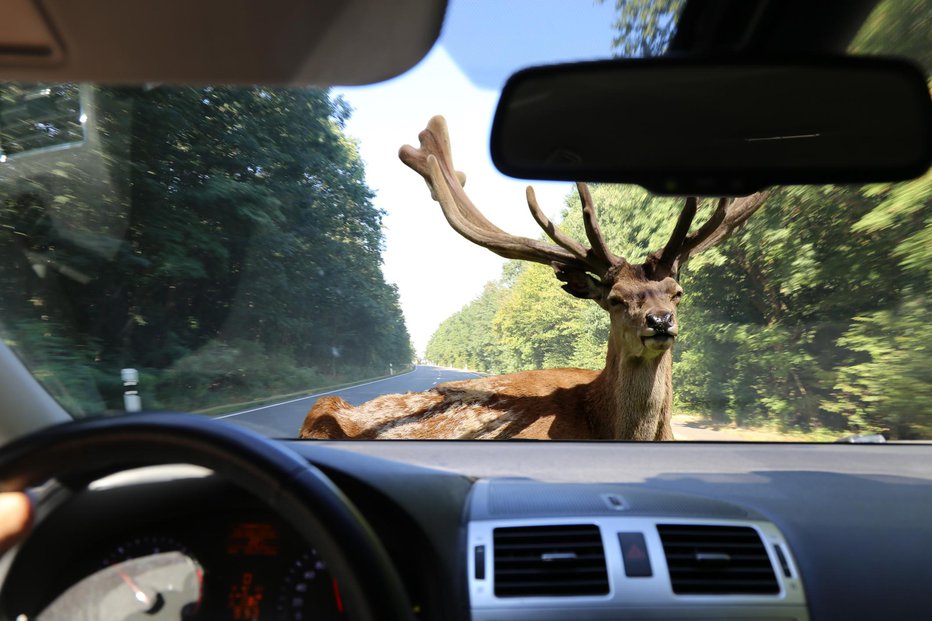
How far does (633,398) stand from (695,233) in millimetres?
1113

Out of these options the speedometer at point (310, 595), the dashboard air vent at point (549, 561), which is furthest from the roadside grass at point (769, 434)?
the speedometer at point (310, 595)

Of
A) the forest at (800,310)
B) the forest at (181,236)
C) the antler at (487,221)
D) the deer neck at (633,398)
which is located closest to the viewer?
the forest at (181,236)

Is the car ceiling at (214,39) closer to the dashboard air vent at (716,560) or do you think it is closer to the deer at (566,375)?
the deer at (566,375)

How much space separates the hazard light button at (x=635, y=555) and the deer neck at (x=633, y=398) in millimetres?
1912

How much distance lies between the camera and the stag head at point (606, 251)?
338 centimetres

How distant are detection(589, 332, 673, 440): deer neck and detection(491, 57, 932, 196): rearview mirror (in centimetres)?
220

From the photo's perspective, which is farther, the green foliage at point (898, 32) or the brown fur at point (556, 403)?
the brown fur at point (556, 403)

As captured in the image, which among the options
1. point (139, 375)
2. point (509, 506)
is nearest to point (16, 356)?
point (139, 375)

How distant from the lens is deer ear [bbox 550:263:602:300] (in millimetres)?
3859

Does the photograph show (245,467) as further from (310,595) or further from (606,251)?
(606,251)

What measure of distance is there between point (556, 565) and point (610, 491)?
0.45 metres

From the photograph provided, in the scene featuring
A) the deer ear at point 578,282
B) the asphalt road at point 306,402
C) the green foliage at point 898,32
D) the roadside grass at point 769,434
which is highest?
the green foliage at point 898,32

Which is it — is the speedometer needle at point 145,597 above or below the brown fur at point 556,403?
below

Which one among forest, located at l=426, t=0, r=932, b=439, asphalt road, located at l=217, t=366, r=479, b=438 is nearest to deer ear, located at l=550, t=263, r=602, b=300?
forest, located at l=426, t=0, r=932, b=439
